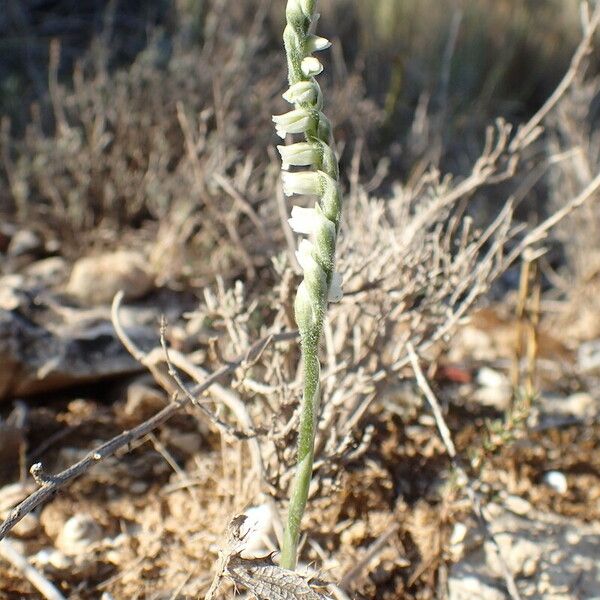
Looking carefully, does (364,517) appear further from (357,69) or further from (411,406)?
(357,69)

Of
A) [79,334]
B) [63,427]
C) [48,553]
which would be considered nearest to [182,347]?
[79,334]

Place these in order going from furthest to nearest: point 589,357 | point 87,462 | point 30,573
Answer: point 589,357, point 30,573, point 87,462

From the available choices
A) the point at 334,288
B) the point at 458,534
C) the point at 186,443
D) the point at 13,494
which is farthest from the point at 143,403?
the point at 334,288

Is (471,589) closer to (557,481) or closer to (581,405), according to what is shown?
(557,481)

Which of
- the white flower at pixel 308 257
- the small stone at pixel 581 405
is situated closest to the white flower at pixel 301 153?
the white flower at pixel 308 257

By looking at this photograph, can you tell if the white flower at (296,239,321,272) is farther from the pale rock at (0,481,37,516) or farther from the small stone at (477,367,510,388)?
the small stone at (477,367,510,388)
